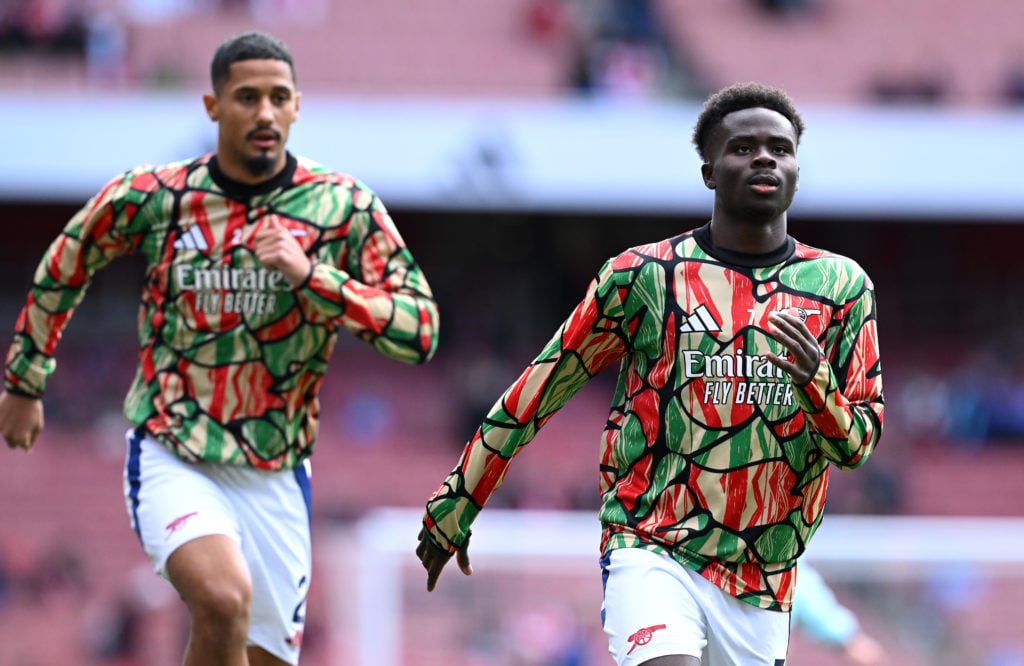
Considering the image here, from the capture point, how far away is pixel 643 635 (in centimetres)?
389

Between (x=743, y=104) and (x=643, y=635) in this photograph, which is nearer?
(x=643, y=635)

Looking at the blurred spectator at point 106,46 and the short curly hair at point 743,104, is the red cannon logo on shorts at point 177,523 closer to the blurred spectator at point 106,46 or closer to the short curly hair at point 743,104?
the short curly hair at point 743,104

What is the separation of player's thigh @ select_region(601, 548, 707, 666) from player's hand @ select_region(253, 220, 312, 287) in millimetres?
1318

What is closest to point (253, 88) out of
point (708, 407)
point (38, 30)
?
point (708, 407)

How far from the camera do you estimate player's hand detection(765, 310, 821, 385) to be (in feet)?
12.3

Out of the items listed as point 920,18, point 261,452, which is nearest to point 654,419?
point 261,452

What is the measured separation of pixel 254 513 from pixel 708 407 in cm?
168

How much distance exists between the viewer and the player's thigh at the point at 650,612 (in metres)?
3.87

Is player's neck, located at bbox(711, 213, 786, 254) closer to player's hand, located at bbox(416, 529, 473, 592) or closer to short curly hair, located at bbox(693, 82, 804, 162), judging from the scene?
short curly hair, located at bbox(693, 82, 804, 162)

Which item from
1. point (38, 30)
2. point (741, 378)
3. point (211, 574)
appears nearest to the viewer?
point (741, 378)

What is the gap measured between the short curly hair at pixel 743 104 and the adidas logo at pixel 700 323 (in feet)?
1.53

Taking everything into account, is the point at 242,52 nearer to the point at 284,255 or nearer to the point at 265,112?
the point at 265,112

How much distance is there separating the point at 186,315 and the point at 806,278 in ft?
6.56

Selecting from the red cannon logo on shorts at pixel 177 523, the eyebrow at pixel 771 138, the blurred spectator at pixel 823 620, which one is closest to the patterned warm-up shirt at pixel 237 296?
the red cannon logo on shorts at pixel 177 523
